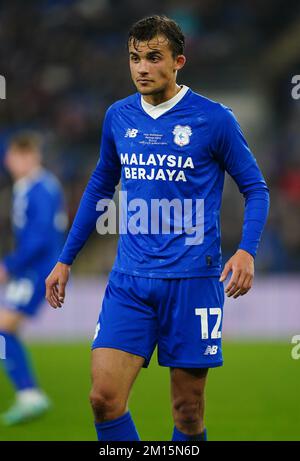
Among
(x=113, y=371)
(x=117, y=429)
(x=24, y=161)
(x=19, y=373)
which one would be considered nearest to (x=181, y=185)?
(x=113, y=371)

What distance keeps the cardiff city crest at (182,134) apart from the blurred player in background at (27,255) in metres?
3.33

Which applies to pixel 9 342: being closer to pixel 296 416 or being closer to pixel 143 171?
pixel 296 416

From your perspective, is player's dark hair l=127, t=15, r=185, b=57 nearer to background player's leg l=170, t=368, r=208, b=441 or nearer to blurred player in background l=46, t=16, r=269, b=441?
blurred player in background l=46, t=16, r=269, b=441

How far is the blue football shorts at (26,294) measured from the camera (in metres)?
7.30

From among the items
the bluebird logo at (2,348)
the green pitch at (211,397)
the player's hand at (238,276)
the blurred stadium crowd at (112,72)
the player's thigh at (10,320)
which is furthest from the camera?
the blurred stadium crowd at (112,72)

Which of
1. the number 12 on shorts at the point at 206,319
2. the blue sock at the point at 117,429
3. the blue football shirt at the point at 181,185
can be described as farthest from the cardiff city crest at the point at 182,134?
the blue sock at the point at 117,429

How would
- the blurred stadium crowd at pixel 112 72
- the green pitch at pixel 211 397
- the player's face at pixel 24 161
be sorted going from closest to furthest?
the green pitch at pixel 211 397 < the player's face at pixel 24 161 < the blurred stadium crowd at pixel 112 72

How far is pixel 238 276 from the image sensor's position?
12.5 feet

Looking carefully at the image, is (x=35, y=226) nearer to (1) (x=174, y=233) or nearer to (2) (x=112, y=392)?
(1) (x=174, y=233)

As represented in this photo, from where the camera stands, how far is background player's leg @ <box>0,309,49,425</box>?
22.4 feet

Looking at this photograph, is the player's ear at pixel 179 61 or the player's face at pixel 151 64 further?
the player's ear at pixel 179 61

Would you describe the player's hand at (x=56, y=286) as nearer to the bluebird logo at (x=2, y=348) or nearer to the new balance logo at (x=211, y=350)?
the new balance logo at (x=211, y=350)
